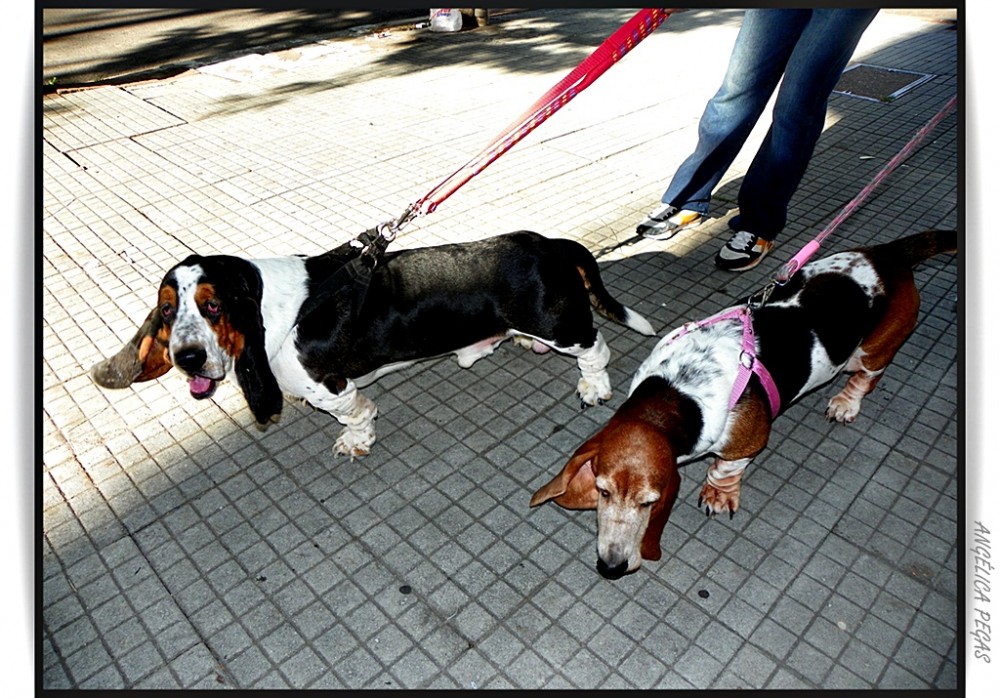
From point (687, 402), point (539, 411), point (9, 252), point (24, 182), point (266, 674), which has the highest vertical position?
point (24, 182)

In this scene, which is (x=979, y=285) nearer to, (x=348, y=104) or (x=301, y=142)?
(x=301, y=142)

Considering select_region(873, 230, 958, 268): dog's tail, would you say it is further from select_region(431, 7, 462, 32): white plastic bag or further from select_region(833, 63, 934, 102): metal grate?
select_region(431, 7, 462, 32): white plastic bag

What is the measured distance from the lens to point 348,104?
8.89 metres

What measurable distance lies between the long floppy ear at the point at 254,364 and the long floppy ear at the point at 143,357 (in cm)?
30

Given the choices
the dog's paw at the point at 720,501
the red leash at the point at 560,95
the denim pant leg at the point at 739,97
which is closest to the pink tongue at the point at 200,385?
the red leash at the point at 560,95

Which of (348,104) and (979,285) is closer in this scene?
(979,285)

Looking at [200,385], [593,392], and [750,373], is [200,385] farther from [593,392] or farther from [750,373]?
[750,373]

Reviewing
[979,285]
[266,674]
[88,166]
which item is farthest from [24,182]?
[88,166]

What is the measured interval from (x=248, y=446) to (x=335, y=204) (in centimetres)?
310

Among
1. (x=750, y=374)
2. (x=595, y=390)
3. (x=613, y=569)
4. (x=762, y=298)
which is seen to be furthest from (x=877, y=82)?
(x=613, y=569)

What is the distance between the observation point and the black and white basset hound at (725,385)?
107 inches

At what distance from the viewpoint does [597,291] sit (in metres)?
3.87

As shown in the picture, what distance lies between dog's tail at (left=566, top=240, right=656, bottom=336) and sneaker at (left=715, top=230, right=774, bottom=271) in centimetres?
155

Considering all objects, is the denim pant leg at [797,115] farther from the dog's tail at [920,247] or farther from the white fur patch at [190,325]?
the white fur patch at [190,325]
